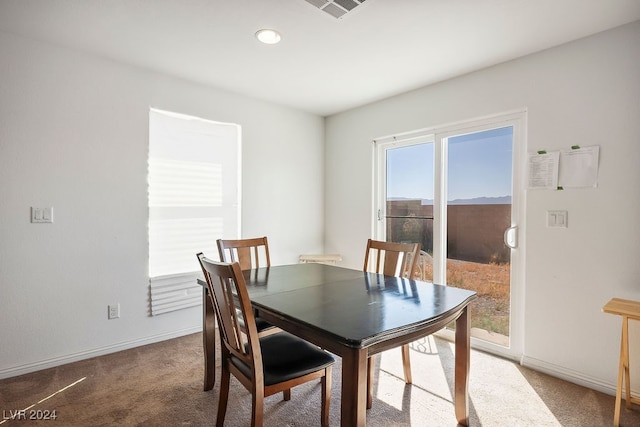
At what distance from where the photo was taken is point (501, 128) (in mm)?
2883

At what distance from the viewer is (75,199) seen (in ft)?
8.79

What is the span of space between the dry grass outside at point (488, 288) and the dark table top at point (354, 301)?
1179 millimetres

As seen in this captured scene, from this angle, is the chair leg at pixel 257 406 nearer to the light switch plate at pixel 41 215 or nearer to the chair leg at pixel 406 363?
the chair leg at pixel 406 363

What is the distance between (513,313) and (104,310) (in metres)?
3.31

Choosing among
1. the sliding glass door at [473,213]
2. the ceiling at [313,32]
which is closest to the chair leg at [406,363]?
the sliding glass door at [473,213]

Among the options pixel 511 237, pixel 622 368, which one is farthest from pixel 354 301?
pixel 511 237

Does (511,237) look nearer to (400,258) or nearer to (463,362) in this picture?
(400,258)

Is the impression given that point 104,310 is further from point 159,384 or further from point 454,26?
point 454,26

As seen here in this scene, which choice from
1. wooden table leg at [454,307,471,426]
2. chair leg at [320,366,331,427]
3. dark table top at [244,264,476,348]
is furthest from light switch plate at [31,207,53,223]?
wooden table leg at [454,307,471,426]

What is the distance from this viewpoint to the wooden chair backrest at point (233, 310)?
1.42 meters

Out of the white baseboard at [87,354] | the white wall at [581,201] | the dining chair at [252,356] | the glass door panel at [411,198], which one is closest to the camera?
the dining chair at [252,356]

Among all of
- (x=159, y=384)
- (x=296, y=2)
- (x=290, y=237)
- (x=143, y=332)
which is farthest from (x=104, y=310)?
(x=296, y=2)

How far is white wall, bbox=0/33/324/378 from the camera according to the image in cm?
244

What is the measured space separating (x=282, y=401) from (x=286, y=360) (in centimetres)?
62
